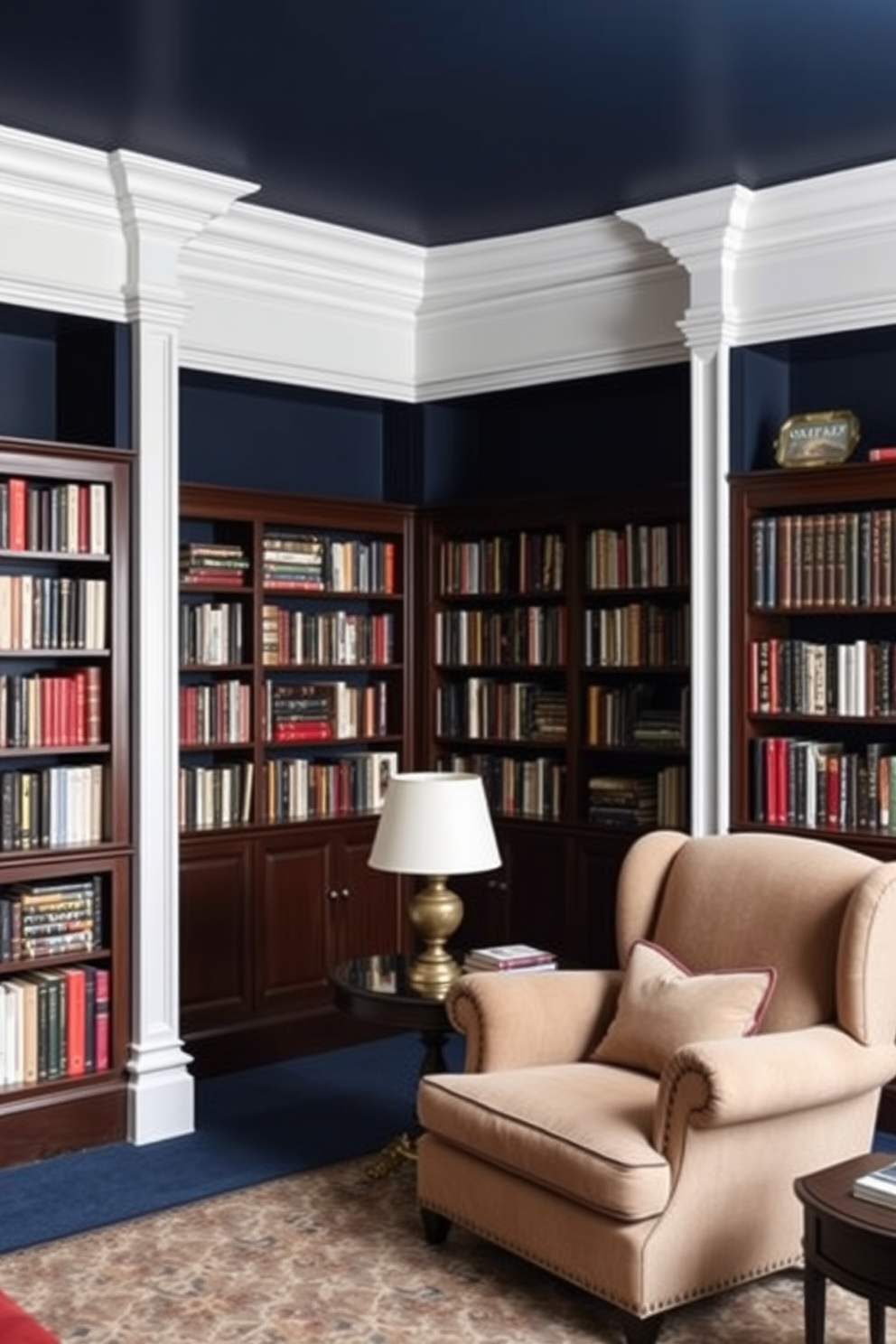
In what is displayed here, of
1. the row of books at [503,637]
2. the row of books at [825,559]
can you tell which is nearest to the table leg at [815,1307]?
the row of books at [825,559]

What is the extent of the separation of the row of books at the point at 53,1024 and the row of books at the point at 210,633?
1218 millimetres

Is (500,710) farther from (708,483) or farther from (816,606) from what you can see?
(816,606)

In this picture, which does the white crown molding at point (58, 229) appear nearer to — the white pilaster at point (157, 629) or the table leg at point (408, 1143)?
the white pilaster at point (157, 629)

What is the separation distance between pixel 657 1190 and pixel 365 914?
9.14ft

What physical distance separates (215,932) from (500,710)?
1433 mm

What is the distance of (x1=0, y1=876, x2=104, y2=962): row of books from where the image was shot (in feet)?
15.2

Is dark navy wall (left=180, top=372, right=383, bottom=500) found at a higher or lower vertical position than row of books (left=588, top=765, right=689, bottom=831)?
higher

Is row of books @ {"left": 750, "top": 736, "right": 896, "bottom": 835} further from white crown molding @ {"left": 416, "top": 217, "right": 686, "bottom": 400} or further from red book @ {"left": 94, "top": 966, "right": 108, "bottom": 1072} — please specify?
red book @ {"left": 94, "top": 966, "right": 108, "bottom": 1072}

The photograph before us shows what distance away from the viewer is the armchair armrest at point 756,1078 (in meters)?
3.28

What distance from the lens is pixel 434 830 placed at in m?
4.21

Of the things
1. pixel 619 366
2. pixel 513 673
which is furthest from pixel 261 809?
pixel 619 366

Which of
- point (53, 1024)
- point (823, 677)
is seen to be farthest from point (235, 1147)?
point (823, 677)

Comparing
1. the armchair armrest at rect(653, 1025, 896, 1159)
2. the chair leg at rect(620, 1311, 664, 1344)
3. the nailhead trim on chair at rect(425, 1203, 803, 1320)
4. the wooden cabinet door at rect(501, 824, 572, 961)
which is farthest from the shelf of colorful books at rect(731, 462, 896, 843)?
the chair leg at rect(620, 1311, 664, 1344)

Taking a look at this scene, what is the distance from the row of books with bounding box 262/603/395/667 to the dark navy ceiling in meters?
1.54
